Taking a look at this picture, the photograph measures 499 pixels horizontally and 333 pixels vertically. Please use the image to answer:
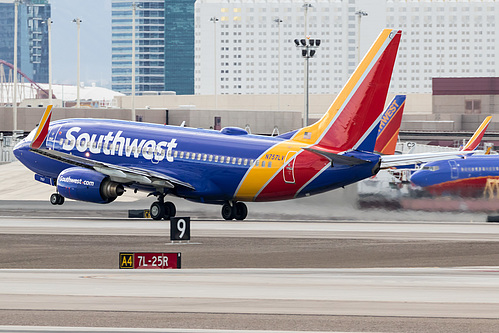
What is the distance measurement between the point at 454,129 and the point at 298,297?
130095 mm

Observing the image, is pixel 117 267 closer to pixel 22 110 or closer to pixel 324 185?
pixel 324 185

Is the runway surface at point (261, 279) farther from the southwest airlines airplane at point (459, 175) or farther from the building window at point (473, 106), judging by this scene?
the building window at point (473, 106)

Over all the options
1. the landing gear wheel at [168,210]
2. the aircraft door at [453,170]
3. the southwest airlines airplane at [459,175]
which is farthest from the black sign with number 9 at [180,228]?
the aircraft door at [453,170]

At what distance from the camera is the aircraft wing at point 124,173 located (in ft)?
144

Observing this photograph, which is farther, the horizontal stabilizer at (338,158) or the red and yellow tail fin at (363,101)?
the red and yellow tail fin at (363,101)

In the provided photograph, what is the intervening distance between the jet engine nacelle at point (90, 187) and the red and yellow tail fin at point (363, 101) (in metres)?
9.81

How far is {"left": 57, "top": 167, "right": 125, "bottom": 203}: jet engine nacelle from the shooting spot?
43.9m

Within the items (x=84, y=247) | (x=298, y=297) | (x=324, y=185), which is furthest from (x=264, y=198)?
(x=298, y=297)

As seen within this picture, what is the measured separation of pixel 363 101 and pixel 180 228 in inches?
453

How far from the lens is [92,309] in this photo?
19.7 metres

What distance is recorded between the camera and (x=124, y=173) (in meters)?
44.1

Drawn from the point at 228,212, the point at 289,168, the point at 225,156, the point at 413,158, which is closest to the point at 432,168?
the point at 413,158

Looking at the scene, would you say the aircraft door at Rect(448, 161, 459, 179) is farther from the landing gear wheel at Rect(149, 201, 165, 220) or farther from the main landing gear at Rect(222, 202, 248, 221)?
the landing gear wheel at Rect(149, 201, 165, 220)

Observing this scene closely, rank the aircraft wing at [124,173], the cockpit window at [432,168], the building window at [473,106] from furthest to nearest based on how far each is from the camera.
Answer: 1. the building window at [473,106]
2. the cockpit window at [432,168]
3. the aircraft wing at [124,173]
